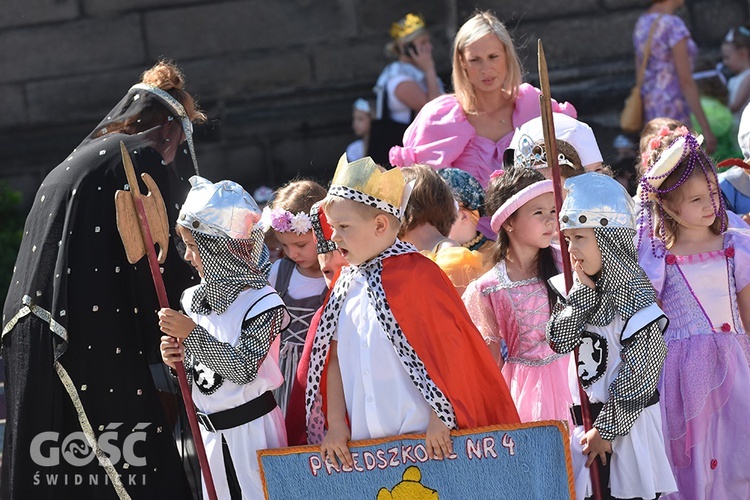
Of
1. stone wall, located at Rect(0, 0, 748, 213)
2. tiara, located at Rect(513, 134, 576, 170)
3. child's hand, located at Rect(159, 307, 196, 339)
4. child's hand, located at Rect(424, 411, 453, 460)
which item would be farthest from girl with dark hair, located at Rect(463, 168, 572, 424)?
stone wall, located at Rect(0, 0, 748, 213)

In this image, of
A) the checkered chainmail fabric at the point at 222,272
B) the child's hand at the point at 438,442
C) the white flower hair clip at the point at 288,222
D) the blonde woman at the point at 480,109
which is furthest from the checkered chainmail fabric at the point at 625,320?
the blonde woman at the point at 480,109

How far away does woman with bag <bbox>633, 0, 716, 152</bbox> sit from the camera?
817 centimetres

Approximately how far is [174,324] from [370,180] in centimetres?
82

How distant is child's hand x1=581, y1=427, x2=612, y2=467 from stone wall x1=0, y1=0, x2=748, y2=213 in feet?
21.4

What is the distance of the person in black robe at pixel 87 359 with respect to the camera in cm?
479

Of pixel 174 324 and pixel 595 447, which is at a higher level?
pixel 174 324

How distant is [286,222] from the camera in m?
5.10

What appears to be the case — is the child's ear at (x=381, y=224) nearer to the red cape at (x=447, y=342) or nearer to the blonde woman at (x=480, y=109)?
the red cape at (x=447, y=342)

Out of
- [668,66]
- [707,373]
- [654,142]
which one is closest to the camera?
[707,373]

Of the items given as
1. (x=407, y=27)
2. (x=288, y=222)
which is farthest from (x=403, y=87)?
(x=288, y=222)

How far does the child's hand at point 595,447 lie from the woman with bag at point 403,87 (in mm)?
4596

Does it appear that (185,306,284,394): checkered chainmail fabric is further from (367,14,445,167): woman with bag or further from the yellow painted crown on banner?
(367,14,445,167): woman with bag

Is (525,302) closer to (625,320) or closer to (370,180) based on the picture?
(625,320)

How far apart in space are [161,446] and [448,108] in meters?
2.14
